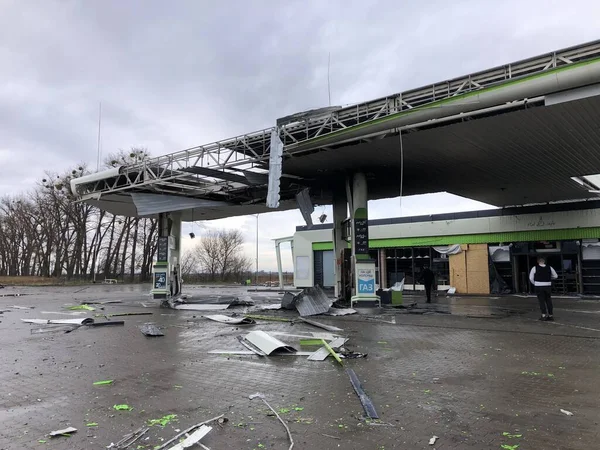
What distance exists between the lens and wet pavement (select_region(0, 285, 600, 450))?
4.02 m

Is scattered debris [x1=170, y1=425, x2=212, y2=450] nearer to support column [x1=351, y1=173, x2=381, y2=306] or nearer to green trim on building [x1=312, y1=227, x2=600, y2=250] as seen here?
support column [x1=351, y1=173, x2=381, y2=306]

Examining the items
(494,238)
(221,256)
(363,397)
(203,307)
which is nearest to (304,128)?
(203,307)

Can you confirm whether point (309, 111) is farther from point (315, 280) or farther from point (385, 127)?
point (315, 280)

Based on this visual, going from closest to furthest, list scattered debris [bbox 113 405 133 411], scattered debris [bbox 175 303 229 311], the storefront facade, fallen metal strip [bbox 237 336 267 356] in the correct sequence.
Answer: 1. scattered debris [bbox 113 405 133 411]
2. fallen metal strip [bbox 237 336 267 356]
3. scattered debris [bbox 175 303 229 311]
4. the storefront facade

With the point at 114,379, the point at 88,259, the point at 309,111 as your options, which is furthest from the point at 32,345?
the point at 88,259

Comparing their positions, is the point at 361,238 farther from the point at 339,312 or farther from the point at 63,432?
the point at 63,432

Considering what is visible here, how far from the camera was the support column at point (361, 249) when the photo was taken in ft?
57.0

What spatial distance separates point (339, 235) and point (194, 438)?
58.4 feet

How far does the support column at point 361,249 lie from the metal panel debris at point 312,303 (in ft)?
7.57

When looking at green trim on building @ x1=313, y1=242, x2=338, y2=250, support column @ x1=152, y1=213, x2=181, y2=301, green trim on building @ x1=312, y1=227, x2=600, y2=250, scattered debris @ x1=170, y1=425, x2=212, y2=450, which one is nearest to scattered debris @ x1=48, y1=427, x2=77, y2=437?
scattered debris @ x1=170, y1=425, x2=212, y2=450

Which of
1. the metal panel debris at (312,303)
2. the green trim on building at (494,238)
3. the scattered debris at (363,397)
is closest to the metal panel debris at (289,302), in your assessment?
the metal panel debris at (312,303)

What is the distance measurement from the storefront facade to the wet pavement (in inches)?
634

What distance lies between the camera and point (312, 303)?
1532 cm

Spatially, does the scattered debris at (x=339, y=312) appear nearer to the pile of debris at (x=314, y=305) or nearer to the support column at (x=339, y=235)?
the pile of debris at (x=314, y=305)
